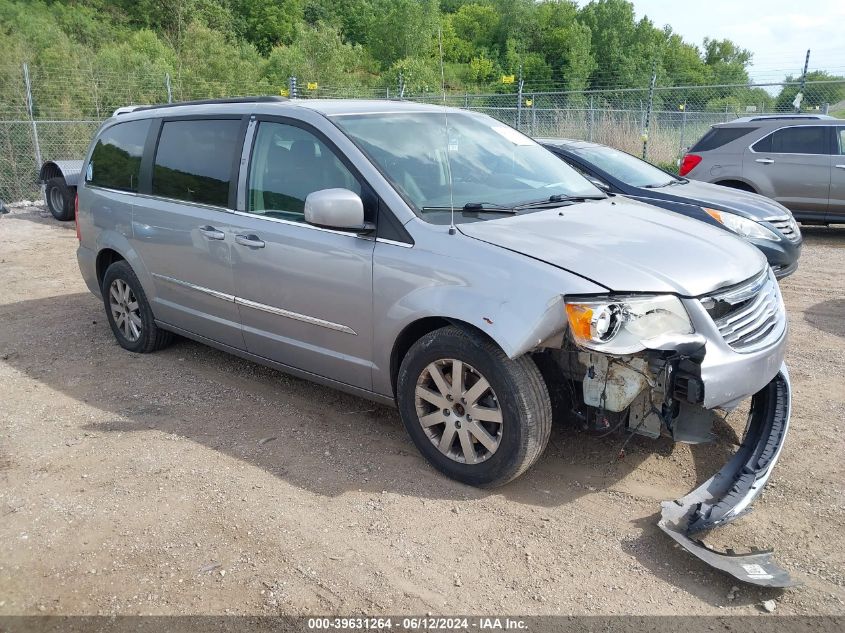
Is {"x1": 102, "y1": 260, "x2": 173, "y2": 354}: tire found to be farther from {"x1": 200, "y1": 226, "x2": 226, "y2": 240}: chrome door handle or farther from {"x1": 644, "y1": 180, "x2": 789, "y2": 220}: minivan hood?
{"x1": 644, "y1": 180, "x2": 789, "y2": 220}: minivan hood

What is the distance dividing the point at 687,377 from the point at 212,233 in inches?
117

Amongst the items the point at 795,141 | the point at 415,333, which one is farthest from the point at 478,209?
the point at 795,141

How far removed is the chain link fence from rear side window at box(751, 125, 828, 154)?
4.66 m

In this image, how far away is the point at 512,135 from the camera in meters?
4.91

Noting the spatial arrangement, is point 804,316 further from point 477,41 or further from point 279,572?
point 477,41

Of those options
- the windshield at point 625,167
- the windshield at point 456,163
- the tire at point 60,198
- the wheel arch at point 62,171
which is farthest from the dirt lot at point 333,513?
the tire at point 60,198

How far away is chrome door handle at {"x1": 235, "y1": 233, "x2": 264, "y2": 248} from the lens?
4.32 metres

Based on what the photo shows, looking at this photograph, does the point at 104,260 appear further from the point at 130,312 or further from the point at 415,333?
the point at 415,333

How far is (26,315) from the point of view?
7051mm

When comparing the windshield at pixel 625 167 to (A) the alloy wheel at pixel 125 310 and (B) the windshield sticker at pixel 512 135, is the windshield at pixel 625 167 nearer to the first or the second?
(B) the windshield sticker at pixel 512 135

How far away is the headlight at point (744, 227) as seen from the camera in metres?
7.12

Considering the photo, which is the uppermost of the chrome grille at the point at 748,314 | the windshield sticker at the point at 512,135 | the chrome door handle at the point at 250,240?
the windshield sticker at the point at 512,135

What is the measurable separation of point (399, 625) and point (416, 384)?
1252 millimetres

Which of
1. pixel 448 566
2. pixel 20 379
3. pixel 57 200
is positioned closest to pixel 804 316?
pixel 448 566
